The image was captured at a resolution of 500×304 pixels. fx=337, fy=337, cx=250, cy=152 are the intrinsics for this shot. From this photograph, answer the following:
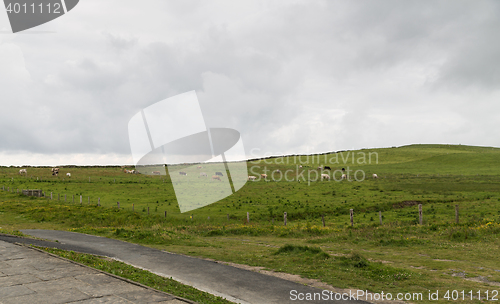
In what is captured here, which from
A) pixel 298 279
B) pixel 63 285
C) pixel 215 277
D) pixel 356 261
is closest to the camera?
pixel 63 285

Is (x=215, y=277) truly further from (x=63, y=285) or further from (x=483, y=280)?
(x=483, y=280)

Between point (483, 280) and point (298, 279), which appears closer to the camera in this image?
point (483, 280)

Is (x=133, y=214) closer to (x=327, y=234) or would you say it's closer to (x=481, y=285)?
(x=327, y=234)

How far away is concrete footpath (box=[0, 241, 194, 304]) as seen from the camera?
856 centimetres

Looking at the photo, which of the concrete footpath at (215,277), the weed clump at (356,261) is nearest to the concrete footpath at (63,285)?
the concrete footpath at (215,277)

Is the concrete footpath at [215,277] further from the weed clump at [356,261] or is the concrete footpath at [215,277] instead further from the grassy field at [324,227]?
the weed clump at [356,261]

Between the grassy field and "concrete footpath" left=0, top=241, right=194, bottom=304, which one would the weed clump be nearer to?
the grassy field

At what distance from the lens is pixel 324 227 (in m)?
27.9

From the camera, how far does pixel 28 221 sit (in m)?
35.8

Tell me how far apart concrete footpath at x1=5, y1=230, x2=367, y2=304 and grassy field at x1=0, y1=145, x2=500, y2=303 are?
151cm

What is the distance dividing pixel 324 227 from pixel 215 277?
16.7 m

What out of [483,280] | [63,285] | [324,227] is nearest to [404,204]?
[324,227]

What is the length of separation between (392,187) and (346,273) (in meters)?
47.5

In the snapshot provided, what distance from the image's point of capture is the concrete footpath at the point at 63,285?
856cm
